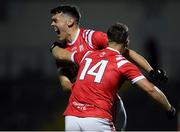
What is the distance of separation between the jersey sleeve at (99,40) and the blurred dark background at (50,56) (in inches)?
173

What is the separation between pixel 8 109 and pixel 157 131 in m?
2.67

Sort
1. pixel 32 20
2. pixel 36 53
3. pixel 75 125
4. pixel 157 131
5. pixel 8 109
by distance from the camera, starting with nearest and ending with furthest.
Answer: pixel 75 125 < pixel 157 131 < pixel 8 109 < pixel 36 53 < pixel 32 20

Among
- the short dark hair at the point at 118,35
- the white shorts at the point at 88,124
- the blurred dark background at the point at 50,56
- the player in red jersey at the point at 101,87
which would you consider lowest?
the blurred dark background at the point at 50,56

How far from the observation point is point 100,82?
5.69 meters

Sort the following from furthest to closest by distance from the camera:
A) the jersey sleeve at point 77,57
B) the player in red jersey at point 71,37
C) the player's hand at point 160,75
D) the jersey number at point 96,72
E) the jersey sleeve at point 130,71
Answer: the player in red jersey at point 71,37 → the jersey sleeve at point 77,57 → the player's hand at point 160,75 → the jersey number at point 96,72 → the jersey sleeve at point 130,71

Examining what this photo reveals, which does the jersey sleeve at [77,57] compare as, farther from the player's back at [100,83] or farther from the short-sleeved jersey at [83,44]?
the player's back at [100,83]

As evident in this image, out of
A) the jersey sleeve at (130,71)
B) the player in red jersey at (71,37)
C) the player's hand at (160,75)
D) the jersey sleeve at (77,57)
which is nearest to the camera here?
the jersey sleeve at (130,71)

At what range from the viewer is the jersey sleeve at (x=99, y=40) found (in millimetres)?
6410

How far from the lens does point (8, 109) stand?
12.2 meters

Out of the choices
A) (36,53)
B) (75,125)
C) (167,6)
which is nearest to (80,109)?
(75,125)

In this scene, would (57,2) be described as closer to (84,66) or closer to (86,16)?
(86,16)

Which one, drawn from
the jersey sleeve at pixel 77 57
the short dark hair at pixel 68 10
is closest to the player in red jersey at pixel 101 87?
the jersey sleeve at pixel 77 57

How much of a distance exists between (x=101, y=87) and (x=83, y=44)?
36.2 inches

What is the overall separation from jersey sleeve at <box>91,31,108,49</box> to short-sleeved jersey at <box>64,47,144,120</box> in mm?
600
